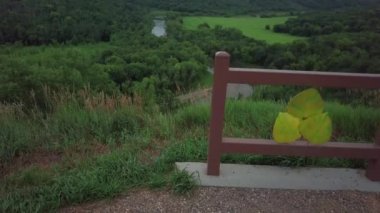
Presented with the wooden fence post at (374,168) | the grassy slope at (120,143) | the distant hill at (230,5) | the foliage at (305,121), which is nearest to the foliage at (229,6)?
the distant hill at (230,5)

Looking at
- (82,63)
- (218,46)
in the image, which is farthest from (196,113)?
(218,46)

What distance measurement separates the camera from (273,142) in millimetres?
3475

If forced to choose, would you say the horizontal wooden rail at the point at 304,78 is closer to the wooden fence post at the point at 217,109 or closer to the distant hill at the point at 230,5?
the wooden fence post at the point at 217,109

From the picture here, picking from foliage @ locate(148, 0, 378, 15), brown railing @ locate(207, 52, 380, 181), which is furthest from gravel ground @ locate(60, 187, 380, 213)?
foliage @ locate(148, 0, 378, 15)

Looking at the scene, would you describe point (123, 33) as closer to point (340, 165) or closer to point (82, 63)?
point (82, 63)

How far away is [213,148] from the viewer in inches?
136

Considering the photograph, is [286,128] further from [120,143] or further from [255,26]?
[255,26]

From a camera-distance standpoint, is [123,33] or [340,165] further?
[123,33]

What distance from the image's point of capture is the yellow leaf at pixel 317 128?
11.1ft

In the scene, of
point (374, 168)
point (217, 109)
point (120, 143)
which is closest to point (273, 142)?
point (217, 109)

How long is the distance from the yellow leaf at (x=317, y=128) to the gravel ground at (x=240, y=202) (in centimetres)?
46

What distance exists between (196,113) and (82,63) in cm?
2608

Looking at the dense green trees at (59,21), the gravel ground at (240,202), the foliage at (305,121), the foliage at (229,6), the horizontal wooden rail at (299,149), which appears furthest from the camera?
the foliage at (229,6)

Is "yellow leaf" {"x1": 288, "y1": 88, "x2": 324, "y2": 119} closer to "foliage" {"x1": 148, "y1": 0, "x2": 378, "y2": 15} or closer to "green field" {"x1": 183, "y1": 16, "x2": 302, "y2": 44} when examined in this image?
"green field" {"x1": 183, "y1": 16, "x2": 302, "y2": 44}
